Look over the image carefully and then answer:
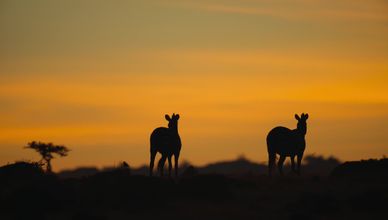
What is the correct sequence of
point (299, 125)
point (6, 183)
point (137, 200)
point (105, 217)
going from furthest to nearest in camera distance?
point (299, 125) < point (6, 183) < point (137, 200) < point (105, 217)

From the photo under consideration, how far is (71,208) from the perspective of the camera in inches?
1399

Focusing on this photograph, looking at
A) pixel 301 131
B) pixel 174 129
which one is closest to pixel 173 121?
pixel 174 129

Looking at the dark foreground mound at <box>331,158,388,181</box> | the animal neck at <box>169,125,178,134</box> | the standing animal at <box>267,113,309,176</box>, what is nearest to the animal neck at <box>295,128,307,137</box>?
the standing animal at <box>267,113,309,176</box>

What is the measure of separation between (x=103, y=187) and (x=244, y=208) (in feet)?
18.8

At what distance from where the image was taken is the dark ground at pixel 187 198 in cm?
3466

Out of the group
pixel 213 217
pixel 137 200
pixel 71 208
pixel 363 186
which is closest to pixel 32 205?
pixel 71 208

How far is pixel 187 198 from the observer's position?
3669 cm

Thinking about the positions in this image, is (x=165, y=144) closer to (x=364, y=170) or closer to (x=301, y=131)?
(x=301, y=131)

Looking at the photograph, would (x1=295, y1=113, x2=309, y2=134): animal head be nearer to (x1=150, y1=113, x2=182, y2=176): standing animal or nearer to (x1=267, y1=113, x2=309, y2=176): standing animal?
(x1=267, y1=113, x2=309, y2=176): standing animal

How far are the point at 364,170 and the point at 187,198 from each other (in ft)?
30.2

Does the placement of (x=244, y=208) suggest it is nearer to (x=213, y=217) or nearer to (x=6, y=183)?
(x=213, y=217)

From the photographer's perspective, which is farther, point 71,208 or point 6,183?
point 6,183

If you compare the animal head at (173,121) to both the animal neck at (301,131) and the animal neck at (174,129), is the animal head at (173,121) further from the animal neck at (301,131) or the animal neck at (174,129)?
the animal neck at (301,131)

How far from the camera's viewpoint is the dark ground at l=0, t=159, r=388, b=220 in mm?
34656
